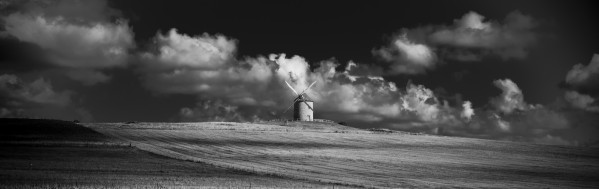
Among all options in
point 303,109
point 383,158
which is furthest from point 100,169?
point 303,109

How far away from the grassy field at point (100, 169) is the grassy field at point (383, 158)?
7.00 ft

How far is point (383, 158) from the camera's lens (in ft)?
156

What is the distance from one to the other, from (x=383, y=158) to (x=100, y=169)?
22.7 m

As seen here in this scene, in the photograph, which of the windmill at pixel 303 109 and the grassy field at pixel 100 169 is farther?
the windmill at pixel 303 109

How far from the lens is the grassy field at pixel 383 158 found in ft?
113

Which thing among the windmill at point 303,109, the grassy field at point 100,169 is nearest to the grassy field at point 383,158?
the grassy field at point 100,169

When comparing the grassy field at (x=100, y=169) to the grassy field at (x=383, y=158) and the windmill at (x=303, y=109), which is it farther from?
the windmill at (x=303, y=109)

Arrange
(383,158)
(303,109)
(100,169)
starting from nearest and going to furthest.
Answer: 1. (100,169)
2. (383,158)
3. (303,109)

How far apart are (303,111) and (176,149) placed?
6294cm

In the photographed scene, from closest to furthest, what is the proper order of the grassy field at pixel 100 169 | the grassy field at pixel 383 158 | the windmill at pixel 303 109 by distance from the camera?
the grassy field at pixel 100 169, the grassy field at pixel 383 158, the windmill at pixel 303 109

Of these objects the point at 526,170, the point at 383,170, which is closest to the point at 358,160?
the point at 383,170

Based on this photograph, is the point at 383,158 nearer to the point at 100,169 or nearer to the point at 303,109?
the point at 100,169

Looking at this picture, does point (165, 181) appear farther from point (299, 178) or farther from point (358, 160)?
point (358, 160)

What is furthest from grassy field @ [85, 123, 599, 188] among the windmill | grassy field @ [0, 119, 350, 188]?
the windmill
